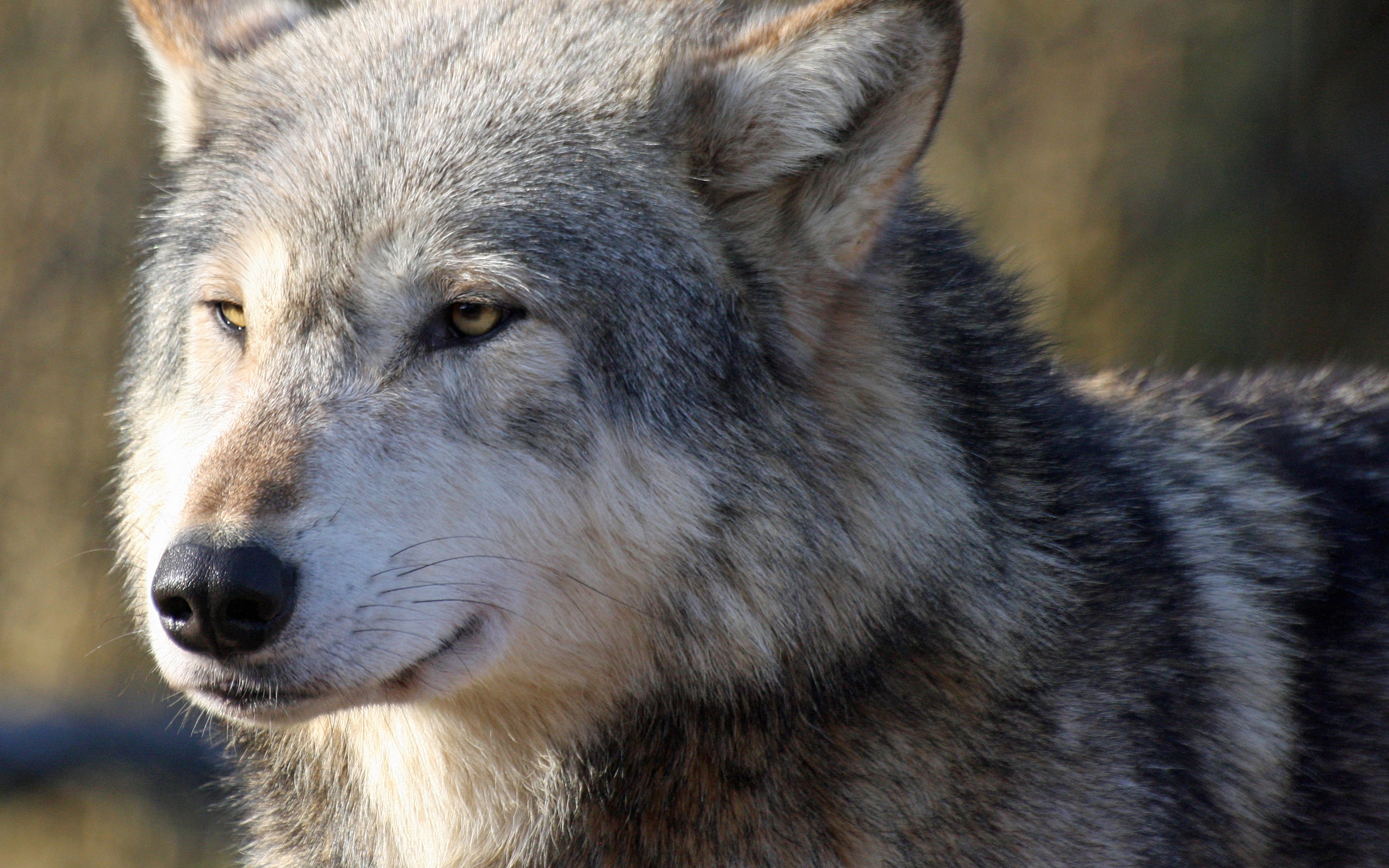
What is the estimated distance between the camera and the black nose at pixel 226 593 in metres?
2.28

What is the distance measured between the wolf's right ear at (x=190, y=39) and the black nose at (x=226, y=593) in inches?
53.3

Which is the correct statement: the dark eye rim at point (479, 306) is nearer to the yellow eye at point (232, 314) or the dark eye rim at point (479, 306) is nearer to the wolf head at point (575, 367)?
the wolf head at point (575, 367)

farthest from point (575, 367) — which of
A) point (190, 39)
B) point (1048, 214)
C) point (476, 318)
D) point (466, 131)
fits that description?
point (1048, 214)

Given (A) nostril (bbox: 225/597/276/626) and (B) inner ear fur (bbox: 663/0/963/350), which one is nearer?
(A) nostril (bbox: 225/597/276/626)

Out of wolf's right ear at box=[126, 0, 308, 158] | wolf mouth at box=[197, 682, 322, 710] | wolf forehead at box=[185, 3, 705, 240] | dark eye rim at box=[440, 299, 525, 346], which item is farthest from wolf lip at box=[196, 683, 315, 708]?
wolf's right ear at box=[126, 0, 308, 158]

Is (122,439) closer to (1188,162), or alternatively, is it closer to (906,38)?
(906,38)

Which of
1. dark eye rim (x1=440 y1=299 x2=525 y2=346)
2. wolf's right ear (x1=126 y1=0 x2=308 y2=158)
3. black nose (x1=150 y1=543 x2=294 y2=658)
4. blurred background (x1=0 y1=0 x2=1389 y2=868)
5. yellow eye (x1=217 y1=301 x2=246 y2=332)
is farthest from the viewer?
blurred background (x1=0 y1=0 x2=1389 y2=868)

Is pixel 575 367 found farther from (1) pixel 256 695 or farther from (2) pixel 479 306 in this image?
(1) pixel 256 695

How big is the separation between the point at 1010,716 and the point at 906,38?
1.38 m

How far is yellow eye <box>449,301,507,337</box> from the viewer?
263 centimetres

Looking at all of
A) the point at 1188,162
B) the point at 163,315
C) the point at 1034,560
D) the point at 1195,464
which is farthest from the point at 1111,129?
the point at 163,315

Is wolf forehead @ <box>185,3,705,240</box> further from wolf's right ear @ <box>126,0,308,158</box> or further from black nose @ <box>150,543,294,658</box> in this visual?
black nose @ <box>150,543,294,658</box>

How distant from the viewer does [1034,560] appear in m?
2.91

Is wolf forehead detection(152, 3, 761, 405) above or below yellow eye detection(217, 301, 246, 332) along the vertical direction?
above
